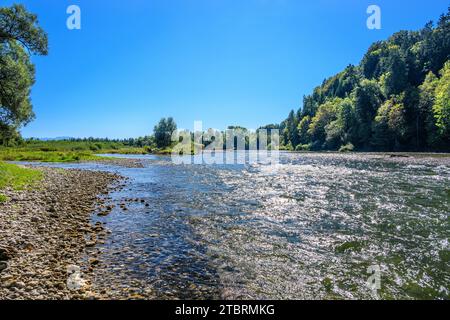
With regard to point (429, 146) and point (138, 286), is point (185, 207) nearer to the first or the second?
point (138, 286)

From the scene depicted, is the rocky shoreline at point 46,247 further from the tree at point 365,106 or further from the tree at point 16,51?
the tree at point 365,106

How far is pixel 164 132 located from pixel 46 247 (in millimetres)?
170229

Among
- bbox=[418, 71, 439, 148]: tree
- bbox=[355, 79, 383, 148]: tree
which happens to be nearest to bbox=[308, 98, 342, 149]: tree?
bbox=[355, 79, 383, 148]: tree

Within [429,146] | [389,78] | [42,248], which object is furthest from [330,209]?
[389,78]

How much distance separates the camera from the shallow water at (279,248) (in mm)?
9273

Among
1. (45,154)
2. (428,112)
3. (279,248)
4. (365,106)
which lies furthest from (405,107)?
(45,154)

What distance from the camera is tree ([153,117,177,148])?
584ft

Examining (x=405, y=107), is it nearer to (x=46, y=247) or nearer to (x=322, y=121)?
(x=322, y=121)

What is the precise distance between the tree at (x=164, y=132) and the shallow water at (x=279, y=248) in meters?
157

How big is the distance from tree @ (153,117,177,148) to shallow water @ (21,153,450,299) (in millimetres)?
156896

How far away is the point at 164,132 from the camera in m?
178

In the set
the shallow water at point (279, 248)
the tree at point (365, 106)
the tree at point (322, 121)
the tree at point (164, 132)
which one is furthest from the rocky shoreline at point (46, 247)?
the tree at point (322, 121)

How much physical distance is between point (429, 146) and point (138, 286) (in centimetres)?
11839

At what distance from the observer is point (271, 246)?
1326 cm
